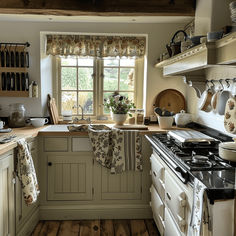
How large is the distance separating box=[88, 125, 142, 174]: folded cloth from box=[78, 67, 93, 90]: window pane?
0.97m

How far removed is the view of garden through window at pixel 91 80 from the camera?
3629 mm

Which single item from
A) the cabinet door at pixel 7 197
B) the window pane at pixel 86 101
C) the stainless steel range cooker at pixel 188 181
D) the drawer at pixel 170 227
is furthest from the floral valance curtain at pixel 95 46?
the drawer at pixel 170 227

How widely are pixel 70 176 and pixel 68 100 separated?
1.16 metres

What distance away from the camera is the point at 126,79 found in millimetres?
3676

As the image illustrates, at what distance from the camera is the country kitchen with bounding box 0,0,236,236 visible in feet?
5.78

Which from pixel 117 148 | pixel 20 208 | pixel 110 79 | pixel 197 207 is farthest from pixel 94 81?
pixel 197 207

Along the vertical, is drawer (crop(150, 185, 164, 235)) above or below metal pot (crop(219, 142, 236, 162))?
below

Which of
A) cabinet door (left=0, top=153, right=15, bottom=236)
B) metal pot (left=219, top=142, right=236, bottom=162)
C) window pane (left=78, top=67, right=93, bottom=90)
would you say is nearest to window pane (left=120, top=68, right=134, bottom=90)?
window pane (left=78, top=67, right=93, bottom=90)

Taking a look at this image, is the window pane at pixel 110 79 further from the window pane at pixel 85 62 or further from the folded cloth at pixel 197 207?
the folded cloth at pixel 197 207

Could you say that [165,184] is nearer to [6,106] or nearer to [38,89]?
[38,89]

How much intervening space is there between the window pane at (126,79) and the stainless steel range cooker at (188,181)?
1165mm

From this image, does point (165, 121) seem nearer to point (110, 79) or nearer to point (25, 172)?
point (110, 79)

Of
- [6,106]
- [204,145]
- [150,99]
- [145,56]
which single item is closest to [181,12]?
[145,56]

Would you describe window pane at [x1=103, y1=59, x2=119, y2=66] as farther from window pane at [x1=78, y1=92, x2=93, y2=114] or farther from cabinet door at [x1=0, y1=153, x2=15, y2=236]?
cabinet door at [x1=0, y1=153, x2=15, y2=236]
